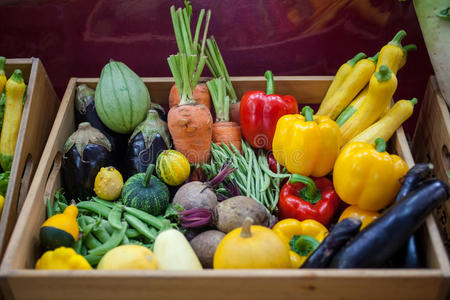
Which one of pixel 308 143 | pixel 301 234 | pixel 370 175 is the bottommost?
pixel 301 234


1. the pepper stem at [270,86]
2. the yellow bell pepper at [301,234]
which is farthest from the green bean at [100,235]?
the pepper stem at [270,86]

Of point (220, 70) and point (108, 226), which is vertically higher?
point (220, 70)

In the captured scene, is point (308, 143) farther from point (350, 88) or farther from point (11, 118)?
point (11, 118)

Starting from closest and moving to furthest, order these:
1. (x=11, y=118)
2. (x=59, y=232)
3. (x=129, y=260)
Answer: (x=129, y=260) → (x=59, y=232) → (x=11, y=118)

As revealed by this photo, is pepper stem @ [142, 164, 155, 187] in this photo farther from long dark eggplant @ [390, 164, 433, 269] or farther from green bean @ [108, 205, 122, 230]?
long dark eggplant @ [390, 164, 433, 269]

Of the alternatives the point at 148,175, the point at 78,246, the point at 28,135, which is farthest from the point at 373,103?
the point at 28,135

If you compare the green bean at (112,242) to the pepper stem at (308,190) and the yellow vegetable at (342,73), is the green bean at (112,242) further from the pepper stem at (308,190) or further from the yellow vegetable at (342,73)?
the yellow vegetable at (342,73)

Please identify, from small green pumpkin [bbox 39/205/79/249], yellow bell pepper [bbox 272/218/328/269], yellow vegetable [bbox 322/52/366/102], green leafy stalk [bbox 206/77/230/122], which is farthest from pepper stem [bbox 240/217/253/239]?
yellow vegetable [bbox 322/52/366/102]

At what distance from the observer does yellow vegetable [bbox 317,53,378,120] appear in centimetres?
193

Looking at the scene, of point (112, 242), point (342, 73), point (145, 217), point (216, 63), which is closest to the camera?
point (112, 242)

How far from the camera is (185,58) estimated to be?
192 cm

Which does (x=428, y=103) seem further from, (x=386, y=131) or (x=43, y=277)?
(x=43, y=277)

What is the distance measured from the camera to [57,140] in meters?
1.88

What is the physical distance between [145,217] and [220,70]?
0.88 meters
